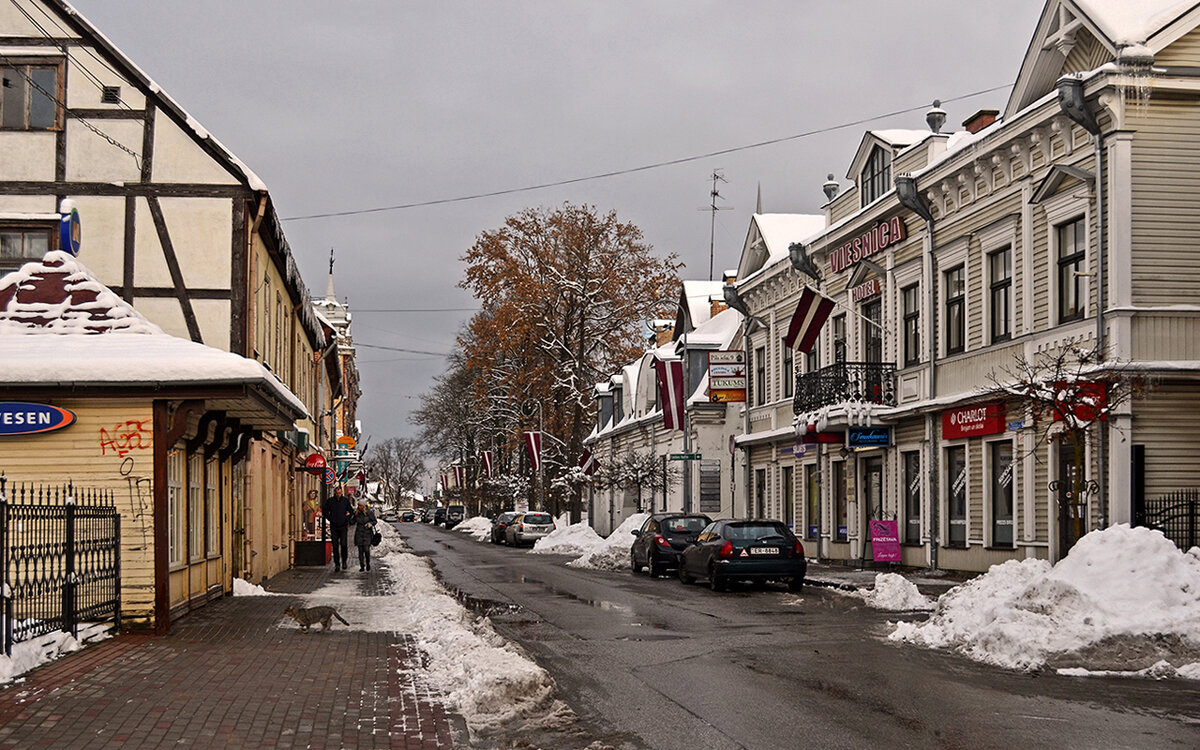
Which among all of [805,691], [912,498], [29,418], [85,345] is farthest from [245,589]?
[912,498]

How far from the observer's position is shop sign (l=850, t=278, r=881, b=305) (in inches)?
1221

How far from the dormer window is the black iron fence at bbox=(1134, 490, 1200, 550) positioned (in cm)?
1181

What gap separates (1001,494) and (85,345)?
54.5 ft

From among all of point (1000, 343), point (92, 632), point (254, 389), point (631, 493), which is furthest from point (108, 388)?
point (631, 493)

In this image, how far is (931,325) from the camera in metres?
27.5

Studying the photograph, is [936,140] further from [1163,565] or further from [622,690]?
[622,690]

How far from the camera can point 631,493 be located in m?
56.4

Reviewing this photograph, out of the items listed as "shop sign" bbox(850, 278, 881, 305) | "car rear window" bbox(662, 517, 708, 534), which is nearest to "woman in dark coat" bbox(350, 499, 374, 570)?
"car rear window" bbox(662, 517, 708, 534)

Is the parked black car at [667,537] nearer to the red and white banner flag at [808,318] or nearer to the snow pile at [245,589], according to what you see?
the red and white banner flag at [808,318]

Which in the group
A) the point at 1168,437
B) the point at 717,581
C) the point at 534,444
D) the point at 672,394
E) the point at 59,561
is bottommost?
the point at 717,581

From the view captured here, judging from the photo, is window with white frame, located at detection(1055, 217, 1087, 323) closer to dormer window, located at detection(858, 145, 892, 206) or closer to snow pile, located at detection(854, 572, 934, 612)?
snow pile, located at detection(854, 572, 934, 612)

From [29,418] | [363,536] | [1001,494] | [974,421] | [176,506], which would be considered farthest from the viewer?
[363,536]

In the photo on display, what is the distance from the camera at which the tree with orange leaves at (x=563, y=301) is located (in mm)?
52125

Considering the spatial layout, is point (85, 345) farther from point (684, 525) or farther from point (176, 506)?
point (684, 525)
